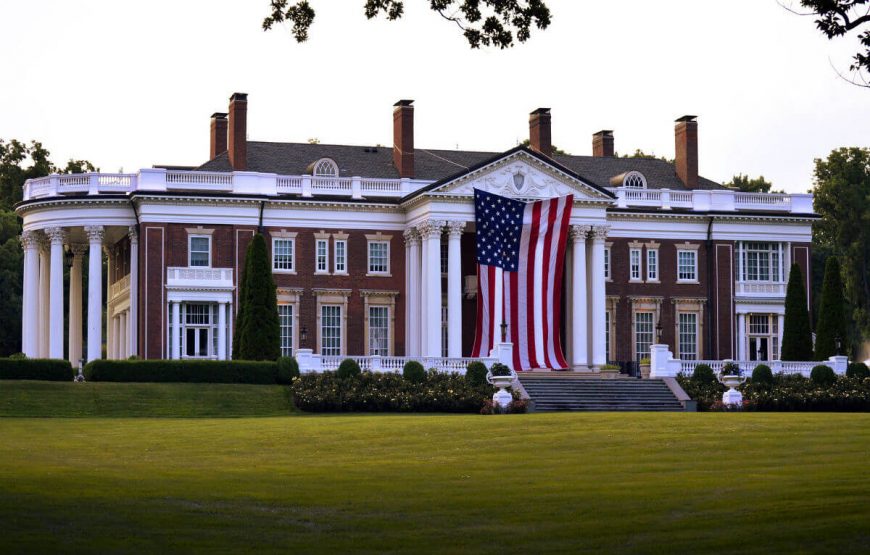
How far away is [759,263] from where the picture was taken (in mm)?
73375

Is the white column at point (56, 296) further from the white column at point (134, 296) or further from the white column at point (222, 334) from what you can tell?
the white column at point (222, 334)

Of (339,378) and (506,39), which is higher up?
(506,39)

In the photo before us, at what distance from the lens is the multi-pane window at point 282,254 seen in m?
67.8

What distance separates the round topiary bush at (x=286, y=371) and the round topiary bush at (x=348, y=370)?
1660 mm

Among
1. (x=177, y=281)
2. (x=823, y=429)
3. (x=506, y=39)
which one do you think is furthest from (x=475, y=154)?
(x=506, y=39)

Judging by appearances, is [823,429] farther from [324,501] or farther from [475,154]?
[475,154]

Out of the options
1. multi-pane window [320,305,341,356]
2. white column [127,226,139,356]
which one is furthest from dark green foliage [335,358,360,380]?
white column [127,226,139,356]

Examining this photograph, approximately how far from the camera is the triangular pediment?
6619 centimetres

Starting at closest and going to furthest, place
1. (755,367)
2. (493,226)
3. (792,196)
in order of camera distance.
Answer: (755,367) → (493,226) → (792,196)

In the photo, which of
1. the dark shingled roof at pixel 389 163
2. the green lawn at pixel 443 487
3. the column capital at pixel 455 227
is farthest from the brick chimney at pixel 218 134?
the green lawn at pixel 443 487

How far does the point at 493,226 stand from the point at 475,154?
12142mm

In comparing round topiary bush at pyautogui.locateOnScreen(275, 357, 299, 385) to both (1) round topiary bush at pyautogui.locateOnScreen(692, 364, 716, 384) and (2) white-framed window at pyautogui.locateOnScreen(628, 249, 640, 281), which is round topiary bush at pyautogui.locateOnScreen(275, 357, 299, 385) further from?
(2) white-framed window at pyautogui.locateOnScreen(628, 249, 640, 281)

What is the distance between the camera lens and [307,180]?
6825 centimetres

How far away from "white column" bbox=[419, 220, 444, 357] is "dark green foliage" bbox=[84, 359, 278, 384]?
10.5m
